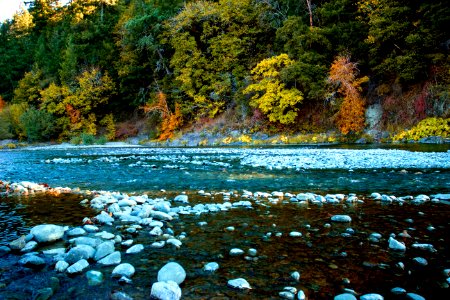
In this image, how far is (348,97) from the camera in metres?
23.4

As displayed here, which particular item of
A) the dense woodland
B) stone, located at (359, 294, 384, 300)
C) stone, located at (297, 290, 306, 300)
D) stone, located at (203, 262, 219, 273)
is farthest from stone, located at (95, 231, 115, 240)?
the dense woodland

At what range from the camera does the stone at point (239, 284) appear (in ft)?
8.07

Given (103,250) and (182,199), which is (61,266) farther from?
(182,199)

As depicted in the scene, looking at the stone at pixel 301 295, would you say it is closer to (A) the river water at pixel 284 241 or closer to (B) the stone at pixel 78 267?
(A) the river water at pixel 284 241

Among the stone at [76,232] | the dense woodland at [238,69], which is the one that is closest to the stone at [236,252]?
the stone at [76,232]

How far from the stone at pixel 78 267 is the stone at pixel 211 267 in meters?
1.10

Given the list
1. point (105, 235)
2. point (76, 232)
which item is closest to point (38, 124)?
point (76, 232)

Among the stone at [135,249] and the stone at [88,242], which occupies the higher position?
the stone at [88,242]

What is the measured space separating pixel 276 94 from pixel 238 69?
653 cm

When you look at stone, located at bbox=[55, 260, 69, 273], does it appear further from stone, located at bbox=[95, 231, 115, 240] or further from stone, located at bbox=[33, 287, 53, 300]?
stone, located at bbox=[95, 231, 115, 240]

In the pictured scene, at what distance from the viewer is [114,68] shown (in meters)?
41.5

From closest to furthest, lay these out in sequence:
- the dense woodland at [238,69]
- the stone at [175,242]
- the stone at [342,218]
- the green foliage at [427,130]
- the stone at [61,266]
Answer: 1. the stone at [61,266]
2. the stone at [175,242]
3. the stone at [342,218]
4. the green foliage at [427,130]
5. the dense woodland at [238,69]

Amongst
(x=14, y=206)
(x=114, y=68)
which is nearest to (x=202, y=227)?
(x=14, y=206)

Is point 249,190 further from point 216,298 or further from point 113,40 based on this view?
point 113,40
